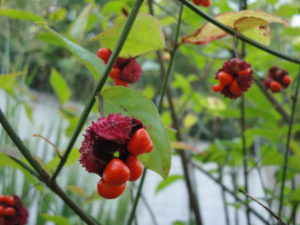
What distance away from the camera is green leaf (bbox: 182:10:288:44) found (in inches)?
17.8

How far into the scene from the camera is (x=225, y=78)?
0.51 m

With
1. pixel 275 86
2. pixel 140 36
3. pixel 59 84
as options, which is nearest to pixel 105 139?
pixel 140 36

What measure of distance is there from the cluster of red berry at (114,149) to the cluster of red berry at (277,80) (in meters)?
0.36

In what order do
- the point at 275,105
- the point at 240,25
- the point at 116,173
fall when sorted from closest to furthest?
the point at 116,173
the point at 240,25
the point at 275,105

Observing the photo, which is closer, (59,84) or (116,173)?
(116,173)

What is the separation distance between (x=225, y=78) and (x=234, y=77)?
2 centimetres

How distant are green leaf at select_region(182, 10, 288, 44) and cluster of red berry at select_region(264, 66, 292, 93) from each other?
0.12 m

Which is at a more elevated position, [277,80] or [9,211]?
[277,80]

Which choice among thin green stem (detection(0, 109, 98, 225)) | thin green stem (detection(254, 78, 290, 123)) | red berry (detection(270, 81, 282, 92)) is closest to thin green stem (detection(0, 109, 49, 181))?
thin green stem (detection(0, 109, 98, 225))

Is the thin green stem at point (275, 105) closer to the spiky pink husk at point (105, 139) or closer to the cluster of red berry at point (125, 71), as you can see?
Result: the cluster of red berry at point (125, 71)

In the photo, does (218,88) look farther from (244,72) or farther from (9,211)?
(9,211)

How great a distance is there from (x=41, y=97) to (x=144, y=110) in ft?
10.7

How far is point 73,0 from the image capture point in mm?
1354

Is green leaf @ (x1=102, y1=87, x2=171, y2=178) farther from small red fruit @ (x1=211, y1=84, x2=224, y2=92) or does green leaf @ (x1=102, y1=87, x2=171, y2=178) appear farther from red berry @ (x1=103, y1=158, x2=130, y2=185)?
small red fruit @ (x1=211, y1=84, x2=224, y2=92)
